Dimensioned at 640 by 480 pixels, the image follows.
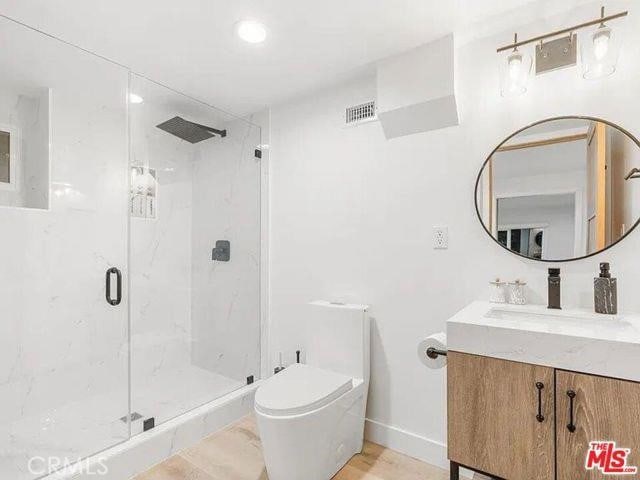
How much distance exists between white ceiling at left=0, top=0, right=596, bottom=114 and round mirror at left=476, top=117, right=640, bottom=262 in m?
0.59

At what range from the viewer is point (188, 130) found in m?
2.61

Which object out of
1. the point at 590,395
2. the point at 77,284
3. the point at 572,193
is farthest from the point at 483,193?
the point at 77,284

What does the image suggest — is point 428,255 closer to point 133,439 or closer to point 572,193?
point 572,193

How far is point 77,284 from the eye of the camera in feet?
7.63

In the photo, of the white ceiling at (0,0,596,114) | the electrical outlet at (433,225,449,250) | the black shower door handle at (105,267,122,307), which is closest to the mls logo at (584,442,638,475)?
the electrical outlet at (433,225,449,250)

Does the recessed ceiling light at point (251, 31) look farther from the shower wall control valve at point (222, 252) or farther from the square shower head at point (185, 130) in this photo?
the shower wall control valve at point (222, 252)

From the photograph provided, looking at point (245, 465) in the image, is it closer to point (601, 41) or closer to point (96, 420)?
point (96, 420)

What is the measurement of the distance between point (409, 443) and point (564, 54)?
211cm

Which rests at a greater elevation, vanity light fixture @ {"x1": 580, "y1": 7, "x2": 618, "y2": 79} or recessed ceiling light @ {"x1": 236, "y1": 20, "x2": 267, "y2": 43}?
recessed ceiling light @ {"x1": 236, "y1": 20, "x2": 267, "y2": 43}

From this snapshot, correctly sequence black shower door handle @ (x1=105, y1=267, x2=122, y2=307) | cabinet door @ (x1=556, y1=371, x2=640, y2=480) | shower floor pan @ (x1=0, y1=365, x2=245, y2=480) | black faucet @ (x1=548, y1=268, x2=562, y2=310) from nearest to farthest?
cabinet door @ (x1=556, y1=371, x2=640, y2=480) < black faucet @ (x1=548, y1=268, x2=562, y2=310) < shower floor pan @ (x1=0, y1=365, x2=245, y2=480) < black shower door handle @ (x1=105, y1=267, x2=122, y2=307)

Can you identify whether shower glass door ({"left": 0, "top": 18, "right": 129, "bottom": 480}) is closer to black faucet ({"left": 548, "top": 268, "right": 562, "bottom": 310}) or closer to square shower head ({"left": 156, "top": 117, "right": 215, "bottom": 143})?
square shower head ({"left": 156, "top": 117, "right": 215, "bottom": 143})

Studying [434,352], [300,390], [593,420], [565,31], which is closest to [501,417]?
[593,420]

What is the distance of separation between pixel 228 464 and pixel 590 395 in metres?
1.75
